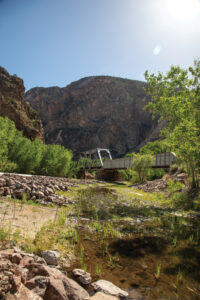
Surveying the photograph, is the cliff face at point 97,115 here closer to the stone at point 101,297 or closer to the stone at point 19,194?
the stone at point 19,194

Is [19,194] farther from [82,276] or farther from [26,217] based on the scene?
[82,276]

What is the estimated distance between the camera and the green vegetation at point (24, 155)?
2402 centimetres

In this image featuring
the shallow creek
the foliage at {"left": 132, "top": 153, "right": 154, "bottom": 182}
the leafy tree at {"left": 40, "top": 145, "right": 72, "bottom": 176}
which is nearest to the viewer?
the shallow creek

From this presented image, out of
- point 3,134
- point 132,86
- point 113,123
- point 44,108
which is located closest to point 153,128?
point 113,123

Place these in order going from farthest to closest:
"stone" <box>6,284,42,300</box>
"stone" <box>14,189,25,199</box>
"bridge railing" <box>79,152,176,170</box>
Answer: "bridge railing" <box>79,152,176,170</box>, "stone" <box>14,189,25,199</box>, "stone" <box>6,284,42,300</box>

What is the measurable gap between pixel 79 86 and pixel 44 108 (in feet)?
110

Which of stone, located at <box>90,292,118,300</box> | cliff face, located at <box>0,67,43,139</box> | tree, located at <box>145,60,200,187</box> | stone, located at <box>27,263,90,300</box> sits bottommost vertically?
stone, located at <box>90,292,118,300</box>

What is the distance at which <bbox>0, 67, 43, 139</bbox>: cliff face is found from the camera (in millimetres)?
52406

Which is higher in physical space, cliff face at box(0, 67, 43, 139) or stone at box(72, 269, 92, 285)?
cliff face at box(0, 67, 43, 139)

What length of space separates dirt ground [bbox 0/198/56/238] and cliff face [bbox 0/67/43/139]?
50553 millimetres

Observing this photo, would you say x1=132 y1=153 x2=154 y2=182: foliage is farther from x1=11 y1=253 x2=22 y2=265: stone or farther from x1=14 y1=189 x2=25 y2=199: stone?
x1=11 y1=253 x2=22 y2=265: stone

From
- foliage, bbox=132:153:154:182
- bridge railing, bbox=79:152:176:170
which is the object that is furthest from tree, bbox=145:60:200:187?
bridge railing, bbox=79:152:176:170

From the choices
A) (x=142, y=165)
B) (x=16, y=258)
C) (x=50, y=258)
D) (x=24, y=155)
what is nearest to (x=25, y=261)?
(x=16, y=258)

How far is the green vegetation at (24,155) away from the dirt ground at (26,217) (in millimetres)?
17203
